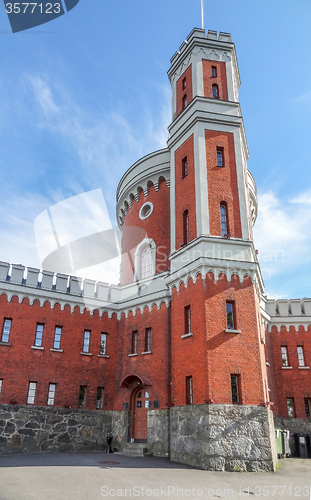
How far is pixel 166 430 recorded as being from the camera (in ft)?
55.3

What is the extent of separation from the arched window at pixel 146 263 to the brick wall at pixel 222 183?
19.7 ft

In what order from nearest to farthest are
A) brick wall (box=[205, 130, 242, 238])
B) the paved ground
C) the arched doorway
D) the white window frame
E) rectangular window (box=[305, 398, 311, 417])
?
1. the paved ground
2. brick wall (box=[205, 130, 242, 238])
3. the arched doorway
4. the white window frame
5. rectangular window (box=[305, 398, 311, 417])

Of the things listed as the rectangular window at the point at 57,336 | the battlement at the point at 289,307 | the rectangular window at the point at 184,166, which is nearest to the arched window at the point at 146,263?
the rectangular window at the point at 184,166

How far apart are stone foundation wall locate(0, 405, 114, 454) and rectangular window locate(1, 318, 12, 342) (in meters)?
3.24

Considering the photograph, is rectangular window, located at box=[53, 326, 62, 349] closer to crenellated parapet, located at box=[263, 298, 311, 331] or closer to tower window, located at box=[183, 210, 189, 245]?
tower window, located at box=[183, 210, 189, 245]

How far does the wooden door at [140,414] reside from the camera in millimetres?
18959

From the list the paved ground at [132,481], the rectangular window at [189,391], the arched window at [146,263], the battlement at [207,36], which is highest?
the battlement at [207,36]

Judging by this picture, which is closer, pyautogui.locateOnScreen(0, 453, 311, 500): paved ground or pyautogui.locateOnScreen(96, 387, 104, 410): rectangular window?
pyautogui.locateOnScreen(0, 453, 311, 500): paved ground

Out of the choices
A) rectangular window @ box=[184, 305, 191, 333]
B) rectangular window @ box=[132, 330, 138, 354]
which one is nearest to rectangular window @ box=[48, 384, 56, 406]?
rectangular window @ box=[132, 330, 138, 354]

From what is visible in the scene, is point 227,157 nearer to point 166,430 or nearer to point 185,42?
point 185,42

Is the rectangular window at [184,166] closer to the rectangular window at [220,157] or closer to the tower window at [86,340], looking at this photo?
the rectangular window at [220,157]

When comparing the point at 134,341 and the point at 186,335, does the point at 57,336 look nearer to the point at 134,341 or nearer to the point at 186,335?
the point at 134,341

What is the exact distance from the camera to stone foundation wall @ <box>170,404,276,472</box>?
13.6 m

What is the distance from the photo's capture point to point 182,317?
56.8 ft
